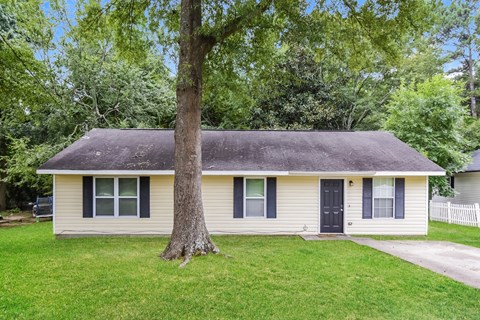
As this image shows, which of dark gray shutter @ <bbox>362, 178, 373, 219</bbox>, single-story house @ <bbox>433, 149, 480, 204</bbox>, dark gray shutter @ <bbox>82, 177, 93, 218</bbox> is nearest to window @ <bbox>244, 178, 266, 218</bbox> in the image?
dark gray shutter @ <bbox>362, 178, 373, 219</bbox>

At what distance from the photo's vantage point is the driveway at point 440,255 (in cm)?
672

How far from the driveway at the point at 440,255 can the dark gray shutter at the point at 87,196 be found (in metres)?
8.51

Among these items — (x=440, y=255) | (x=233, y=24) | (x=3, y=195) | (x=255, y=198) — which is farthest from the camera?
(x=3, y=195)

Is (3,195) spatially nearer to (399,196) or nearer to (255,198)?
(255,198)

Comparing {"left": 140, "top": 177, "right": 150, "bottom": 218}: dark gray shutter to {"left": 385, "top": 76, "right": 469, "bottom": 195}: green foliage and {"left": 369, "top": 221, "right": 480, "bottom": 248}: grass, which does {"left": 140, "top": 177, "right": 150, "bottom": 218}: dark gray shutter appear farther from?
{"left": 385, "top": 76, "right": 469, "bottom": 195}: green foliage

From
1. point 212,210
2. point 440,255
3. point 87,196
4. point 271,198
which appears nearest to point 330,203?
point 271,198

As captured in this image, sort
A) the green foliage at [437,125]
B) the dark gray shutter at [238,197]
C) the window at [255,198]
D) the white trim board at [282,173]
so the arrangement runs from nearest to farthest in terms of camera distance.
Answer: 1. the white trim board at [282,173]
2. the dark gray shutter at [238,197]
3. the window at [255,198]
4. the green foliage at [437,125]

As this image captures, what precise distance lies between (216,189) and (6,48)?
26.2 feet

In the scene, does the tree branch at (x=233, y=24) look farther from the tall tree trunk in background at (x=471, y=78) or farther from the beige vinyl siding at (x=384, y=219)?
the tall tree trunk in background at (x=471, y=78)

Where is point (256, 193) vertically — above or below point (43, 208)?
above

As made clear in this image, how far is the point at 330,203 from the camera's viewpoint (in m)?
11.0

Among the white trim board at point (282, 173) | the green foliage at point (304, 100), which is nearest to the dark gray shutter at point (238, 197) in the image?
the white trim board at point (282, 173)

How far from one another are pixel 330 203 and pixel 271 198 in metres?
2.01

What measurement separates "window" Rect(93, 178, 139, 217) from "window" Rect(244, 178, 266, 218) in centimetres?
364
